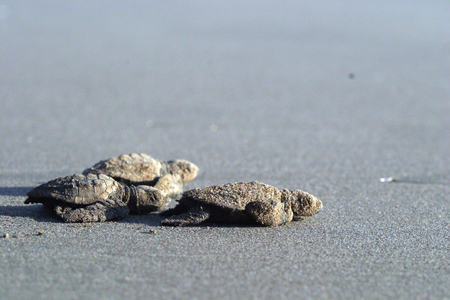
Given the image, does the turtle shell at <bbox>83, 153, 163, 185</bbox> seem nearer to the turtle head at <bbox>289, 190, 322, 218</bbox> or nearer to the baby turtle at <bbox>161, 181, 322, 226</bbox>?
the baby turtle at <bbox>161, 181, 322, 226</bbox>

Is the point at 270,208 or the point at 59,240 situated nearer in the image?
the point at 59,240

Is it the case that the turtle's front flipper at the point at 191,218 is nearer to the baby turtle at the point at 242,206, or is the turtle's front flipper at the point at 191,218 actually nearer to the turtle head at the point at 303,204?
the baby turtle at the point at 242,206

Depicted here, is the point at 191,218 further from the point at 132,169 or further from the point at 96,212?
the point at 132,169

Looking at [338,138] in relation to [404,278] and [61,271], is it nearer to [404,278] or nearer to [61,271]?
[404,278]

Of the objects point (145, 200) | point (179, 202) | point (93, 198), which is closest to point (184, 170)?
point (145, 200)

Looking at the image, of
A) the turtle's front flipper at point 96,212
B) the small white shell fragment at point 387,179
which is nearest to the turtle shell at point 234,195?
the turtle's front flipper at point 96,212

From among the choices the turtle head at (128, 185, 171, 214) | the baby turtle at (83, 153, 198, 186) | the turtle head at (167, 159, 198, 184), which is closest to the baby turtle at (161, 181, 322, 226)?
the turtle head at (128, 185, 171, 214)

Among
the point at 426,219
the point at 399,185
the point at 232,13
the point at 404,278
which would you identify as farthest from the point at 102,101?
the point at 232,13
